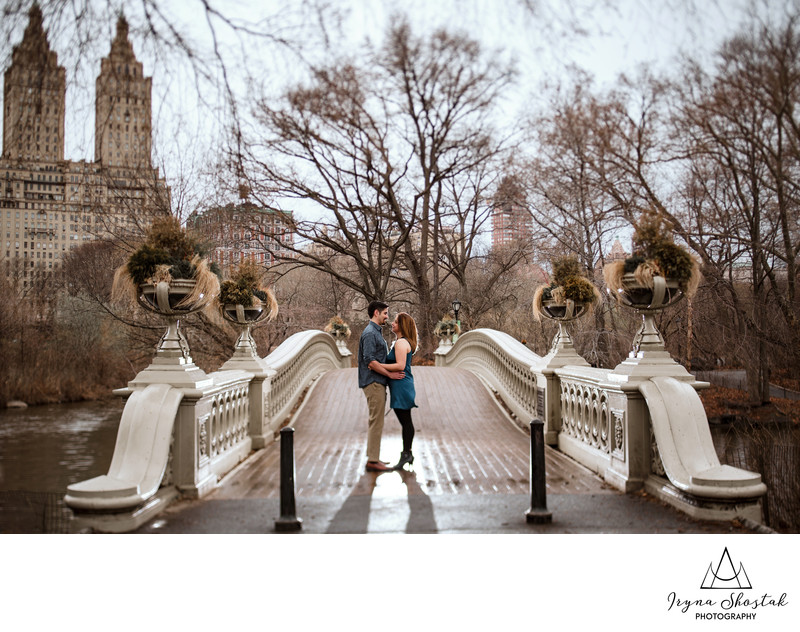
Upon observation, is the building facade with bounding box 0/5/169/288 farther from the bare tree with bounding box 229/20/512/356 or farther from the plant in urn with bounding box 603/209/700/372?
the plant in urn with bounding box 603/209/700/372

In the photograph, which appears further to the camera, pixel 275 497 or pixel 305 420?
pixel 305 420

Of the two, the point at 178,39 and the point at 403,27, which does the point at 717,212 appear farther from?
the point at 178,39

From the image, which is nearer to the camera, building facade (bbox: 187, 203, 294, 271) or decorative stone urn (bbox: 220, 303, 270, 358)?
decorative stone urn (bbox: 220, 303, 270, 358)

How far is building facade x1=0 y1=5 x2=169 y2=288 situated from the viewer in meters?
3.77

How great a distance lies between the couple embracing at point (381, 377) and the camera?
477 cm

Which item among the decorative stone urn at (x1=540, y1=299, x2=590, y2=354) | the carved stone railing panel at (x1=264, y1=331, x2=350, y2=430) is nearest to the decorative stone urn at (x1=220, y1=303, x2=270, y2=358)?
the carved stone railing panel at (x1=264, y1=331, x2=350, y2=430)

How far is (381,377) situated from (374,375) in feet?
0.20

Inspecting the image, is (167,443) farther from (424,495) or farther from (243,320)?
(243,320)

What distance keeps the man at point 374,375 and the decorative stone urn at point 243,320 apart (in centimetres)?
162

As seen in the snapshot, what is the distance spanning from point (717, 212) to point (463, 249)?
4290 mm

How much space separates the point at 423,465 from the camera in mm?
5066

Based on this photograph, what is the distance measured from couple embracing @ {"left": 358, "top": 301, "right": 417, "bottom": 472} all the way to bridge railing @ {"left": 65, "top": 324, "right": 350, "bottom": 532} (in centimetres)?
106
